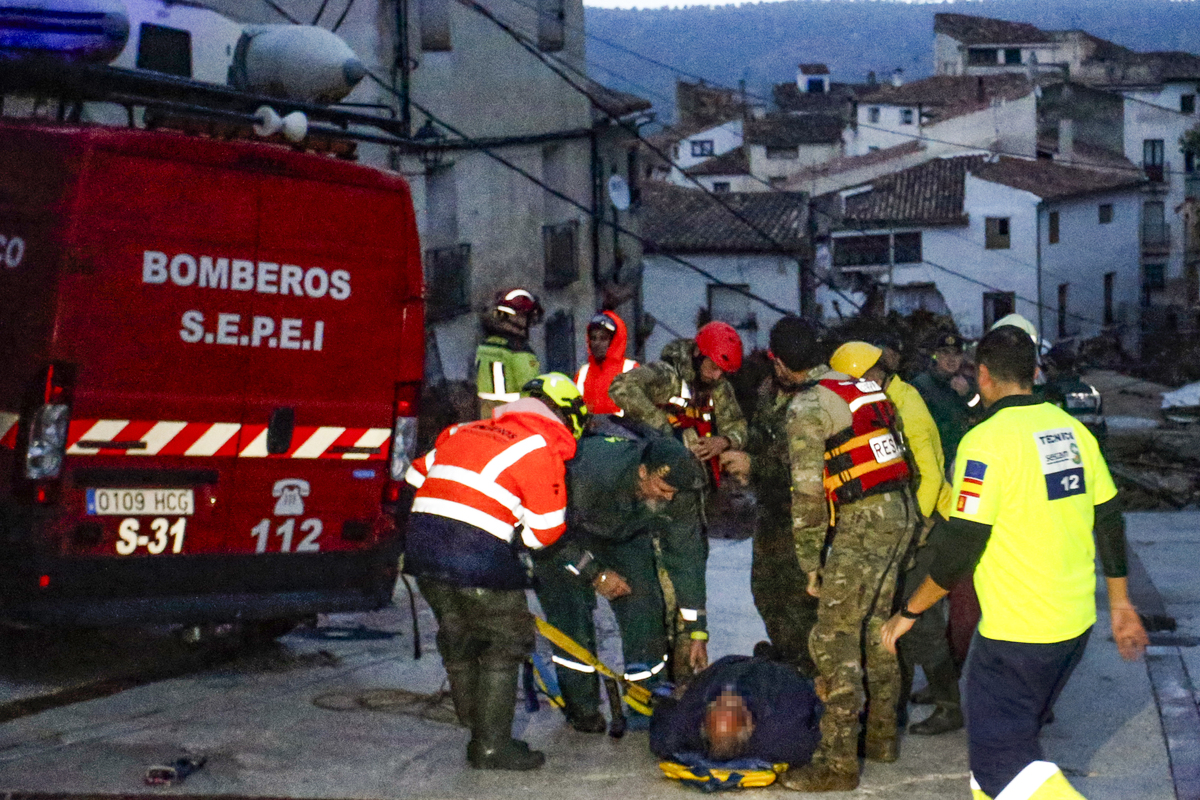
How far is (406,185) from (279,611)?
200cm

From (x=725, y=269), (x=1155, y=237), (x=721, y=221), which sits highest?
(x=721, y=221)

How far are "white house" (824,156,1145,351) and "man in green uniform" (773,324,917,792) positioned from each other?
1734 inches

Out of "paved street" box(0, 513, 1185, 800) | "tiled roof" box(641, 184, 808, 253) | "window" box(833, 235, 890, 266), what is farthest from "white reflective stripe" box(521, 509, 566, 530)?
"window" box(833, 235, 890, 266)

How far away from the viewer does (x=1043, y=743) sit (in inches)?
258

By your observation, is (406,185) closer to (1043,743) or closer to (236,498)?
(236,498)

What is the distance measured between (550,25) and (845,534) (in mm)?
23276

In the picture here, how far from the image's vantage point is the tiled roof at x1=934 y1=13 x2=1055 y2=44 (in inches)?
2781

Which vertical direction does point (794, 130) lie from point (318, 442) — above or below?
above

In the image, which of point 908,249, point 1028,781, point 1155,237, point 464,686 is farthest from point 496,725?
point 1155,237

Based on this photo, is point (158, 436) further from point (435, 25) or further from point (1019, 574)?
point (435, 25)

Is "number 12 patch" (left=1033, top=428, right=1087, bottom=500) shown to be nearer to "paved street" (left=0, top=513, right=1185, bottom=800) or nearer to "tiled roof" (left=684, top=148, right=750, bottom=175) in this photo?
"paved street" (left=0, top=513, right=1185, bottom=800)

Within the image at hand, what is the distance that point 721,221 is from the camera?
48781mm

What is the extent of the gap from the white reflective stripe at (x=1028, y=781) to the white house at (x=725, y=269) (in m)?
41.6

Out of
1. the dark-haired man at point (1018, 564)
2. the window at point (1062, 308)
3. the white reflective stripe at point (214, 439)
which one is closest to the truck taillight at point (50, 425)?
the white reflective stripe at point (214, 439)
